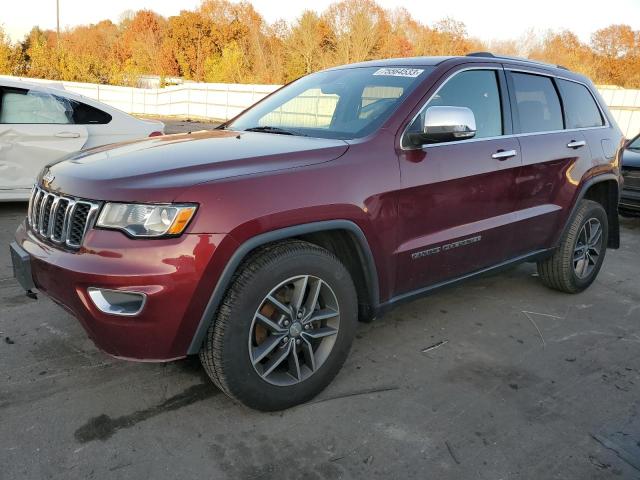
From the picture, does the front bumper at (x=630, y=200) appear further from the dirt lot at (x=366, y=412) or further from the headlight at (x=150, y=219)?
the headlight at (x=150, y=219)

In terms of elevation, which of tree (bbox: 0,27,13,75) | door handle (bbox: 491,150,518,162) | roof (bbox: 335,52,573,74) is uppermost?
tree (bbox: 0,27,13,75)

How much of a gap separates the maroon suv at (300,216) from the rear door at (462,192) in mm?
12

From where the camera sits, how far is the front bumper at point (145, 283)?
2.29 m

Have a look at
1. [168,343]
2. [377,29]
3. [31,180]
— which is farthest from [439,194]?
[377,29]

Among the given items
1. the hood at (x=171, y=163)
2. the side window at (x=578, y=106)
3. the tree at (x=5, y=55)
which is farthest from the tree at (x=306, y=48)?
the hood at (x=171, y=163)

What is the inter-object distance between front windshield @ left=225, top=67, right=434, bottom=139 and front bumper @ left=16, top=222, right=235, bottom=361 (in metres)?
1.22

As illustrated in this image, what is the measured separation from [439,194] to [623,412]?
1511mm

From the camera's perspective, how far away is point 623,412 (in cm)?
294

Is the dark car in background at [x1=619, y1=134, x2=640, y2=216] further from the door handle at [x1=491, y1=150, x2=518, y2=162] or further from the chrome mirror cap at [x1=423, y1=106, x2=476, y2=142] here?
the chrome mirror cap at [x1=423, y1=106, x2=476, y2=142]

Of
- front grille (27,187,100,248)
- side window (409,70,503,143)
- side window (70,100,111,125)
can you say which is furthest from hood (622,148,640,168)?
front grille (27,187,100,248)

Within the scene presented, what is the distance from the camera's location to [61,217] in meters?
2.60

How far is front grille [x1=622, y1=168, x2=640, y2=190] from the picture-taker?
777 cm

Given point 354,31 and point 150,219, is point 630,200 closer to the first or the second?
point 150,219

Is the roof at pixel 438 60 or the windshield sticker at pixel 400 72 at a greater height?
the roof at pixel 438 60
